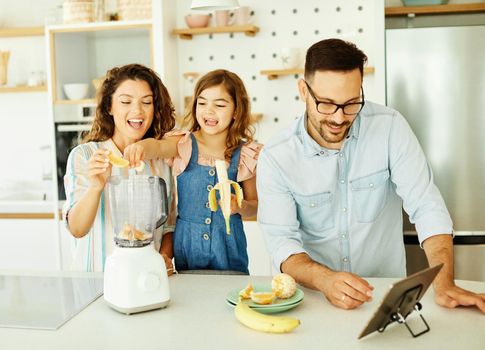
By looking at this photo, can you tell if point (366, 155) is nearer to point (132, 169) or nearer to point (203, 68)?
point (132, 169)

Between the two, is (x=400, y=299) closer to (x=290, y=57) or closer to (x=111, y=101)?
(x=111, y=101)

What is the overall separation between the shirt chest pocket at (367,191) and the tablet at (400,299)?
58 cm

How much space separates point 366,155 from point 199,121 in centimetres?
60

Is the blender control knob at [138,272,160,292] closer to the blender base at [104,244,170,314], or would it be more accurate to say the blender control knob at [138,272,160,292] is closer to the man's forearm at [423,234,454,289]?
the blender base at [104,244,170,314]

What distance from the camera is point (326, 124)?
202 cm

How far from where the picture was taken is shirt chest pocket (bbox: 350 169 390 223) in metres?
2.13

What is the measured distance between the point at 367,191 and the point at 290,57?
7.32 feet

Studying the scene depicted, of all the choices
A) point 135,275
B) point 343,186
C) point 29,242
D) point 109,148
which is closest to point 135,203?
point 135,275

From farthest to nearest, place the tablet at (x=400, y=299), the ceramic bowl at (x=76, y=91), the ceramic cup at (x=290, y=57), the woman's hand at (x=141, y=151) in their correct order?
the ceramic bowl at (x=76, y=91), the ceramic cup at (x=290, y=57), the woman's hand at (x=141, y=151), the tablet at (x=400, y=299)

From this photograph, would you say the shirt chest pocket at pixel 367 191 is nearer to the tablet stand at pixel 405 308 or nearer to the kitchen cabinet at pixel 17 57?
the tablet stand at pixel 405 308

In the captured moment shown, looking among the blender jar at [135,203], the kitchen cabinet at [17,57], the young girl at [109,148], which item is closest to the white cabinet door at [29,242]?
the kitchen cabinet at [17,57]

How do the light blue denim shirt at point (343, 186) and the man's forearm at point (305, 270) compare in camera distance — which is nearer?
the man's forearm at point (305, 270)

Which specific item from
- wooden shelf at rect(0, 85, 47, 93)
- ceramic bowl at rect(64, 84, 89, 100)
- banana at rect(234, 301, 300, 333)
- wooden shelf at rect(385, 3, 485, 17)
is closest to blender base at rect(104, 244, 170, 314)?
banana at rect(234, 301, 300, 333)

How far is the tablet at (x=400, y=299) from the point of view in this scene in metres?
1.45
